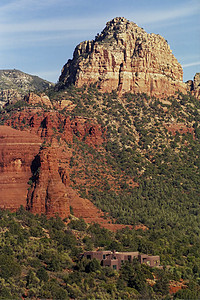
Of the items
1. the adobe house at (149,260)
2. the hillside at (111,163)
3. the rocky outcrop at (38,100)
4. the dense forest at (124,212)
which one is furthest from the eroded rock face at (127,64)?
the adobe house at (149,260)

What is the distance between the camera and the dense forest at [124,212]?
93625 mm

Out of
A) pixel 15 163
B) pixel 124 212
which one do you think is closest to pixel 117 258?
pixel 124 212

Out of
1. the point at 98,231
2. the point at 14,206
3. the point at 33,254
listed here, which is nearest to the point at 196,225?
the point at 98,231

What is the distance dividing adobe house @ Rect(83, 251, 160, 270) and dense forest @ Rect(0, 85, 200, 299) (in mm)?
2022

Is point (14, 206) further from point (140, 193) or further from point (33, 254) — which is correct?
point (140, 193)

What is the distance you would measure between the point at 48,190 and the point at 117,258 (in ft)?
81.9

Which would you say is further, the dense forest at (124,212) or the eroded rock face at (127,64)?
the eroded rock face at (127,64)

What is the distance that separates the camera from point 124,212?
135 m

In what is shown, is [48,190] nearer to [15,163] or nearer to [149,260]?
[15,163]

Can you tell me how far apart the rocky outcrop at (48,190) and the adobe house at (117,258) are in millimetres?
19087

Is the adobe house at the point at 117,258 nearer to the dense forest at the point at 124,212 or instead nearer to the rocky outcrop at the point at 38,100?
the dense forest at the point at 124,212

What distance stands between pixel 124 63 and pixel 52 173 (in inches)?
2172

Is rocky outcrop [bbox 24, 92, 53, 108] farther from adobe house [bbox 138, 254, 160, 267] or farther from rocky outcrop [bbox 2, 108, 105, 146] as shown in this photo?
adobe house [bbox 138, 254, 160, 267]

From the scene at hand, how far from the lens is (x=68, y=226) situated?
12050 cm
